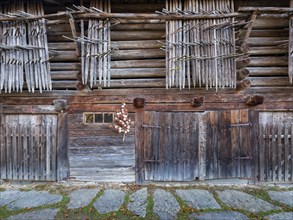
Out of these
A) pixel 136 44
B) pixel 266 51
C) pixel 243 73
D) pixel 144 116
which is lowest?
pixel 144 116

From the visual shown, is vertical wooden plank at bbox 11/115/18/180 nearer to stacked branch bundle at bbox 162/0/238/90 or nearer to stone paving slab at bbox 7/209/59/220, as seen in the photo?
stone paving slab at bbox 7/209/59/220

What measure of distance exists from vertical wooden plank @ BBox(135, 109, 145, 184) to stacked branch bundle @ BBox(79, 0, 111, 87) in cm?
121

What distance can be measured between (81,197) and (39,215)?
0.95m

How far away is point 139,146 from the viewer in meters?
5.36

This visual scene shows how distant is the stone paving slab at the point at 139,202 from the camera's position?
4.20 m

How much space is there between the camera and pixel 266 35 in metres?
5.29

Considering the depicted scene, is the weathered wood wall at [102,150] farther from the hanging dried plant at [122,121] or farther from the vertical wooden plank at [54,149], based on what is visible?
the vertical wooden plank at [54,149]

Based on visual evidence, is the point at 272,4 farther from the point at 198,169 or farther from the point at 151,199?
the point at 151,199

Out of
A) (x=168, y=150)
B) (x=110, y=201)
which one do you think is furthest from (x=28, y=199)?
(x=168, y=150)

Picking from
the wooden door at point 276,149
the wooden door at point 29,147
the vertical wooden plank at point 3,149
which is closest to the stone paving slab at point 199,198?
the wooden door at point 276,149

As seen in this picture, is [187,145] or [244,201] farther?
[187,145]

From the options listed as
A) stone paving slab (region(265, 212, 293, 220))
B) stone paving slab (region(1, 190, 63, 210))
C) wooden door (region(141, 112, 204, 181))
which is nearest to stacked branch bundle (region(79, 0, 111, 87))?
wooden door (region(141, 112, 204, 181))

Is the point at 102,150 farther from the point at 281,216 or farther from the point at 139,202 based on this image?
the point at 281,216

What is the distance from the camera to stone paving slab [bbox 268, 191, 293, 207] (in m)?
4.60
